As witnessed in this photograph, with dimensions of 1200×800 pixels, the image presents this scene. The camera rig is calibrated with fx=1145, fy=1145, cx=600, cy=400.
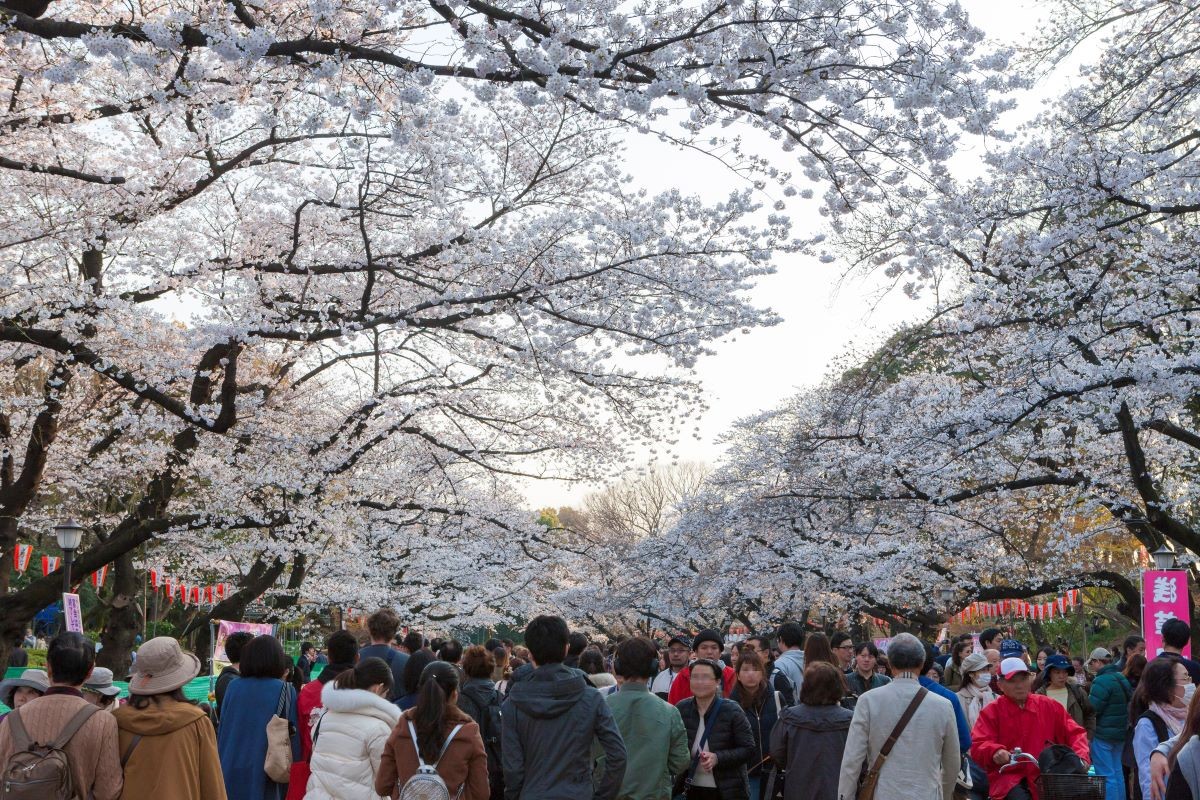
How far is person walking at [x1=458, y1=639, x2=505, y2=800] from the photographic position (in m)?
7.00

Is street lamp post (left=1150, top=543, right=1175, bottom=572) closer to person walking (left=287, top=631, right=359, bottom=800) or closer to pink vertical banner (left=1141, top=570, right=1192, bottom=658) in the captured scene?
pink vertical banner (left=1141, top=570, right=1192, bottom=658)

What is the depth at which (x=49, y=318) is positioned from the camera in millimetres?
12703

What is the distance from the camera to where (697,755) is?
632cm

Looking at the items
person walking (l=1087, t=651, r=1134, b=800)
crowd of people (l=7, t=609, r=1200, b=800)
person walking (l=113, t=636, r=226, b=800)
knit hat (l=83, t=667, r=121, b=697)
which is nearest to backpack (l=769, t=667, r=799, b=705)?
crowd of people (l=7, t=609, r=1200, b=800)

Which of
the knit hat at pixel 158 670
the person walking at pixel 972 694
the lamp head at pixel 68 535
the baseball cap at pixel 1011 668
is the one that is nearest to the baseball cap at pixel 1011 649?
the person walking at pixel 972 694

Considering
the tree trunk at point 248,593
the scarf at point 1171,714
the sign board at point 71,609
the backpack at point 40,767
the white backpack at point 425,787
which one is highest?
the tree trunk at point 248,593

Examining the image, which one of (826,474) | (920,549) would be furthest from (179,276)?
(920,549)

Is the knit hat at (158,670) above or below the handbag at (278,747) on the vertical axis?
above

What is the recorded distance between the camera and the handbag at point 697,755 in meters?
6.33

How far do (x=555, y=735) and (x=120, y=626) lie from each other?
1638cm

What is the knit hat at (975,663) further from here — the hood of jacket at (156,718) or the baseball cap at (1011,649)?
the hood of jacket at (156,718)

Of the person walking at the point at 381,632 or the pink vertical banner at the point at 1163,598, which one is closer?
the person walking at the point at 381,632

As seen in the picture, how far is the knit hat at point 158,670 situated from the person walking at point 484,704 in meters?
2.72

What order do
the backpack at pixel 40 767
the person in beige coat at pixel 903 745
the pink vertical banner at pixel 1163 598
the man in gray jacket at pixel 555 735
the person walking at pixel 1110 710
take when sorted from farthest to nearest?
the pink vertical banner at pixel 1163 598, the person walking at pixel 1110 710, the person in beige coat at pixel 903 745, the man in gray jacket at pixel 555 735, the backpack at pixel 40 767
